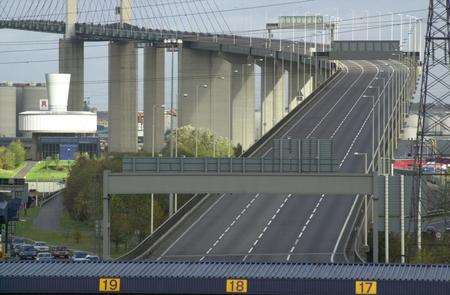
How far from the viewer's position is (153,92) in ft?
601

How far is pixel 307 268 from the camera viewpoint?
145 ft

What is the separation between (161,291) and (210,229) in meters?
36.8

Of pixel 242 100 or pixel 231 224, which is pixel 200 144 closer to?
pixel 242 100

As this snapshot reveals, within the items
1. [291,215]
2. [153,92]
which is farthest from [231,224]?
[153,92]

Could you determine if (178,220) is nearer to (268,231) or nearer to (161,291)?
(268,231)

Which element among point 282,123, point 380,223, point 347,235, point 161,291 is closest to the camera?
point 161,291

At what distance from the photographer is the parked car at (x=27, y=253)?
78125 mm

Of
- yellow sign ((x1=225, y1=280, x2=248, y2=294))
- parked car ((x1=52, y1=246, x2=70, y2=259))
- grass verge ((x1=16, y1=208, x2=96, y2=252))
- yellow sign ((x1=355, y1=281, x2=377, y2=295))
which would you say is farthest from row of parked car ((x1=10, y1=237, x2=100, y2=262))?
yellow sign ((x1=355, y1=281, x2=377, y2=295))

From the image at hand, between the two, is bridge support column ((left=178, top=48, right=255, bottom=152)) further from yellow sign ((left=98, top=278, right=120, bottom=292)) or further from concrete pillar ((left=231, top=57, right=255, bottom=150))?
yellow sign ((left=98, top=278, right=120, bottom=292))

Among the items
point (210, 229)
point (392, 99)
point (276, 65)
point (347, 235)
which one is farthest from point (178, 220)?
point (276, 65)

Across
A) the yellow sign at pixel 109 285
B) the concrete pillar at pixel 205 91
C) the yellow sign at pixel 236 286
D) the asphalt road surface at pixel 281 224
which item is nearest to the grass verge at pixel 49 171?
the concrete pillar at pixel 205 91

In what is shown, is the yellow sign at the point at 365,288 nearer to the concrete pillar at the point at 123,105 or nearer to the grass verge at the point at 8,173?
the grass verge at the point at 8,173

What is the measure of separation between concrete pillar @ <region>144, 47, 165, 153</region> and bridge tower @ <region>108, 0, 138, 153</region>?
1.80m

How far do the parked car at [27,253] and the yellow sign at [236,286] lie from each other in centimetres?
3616
